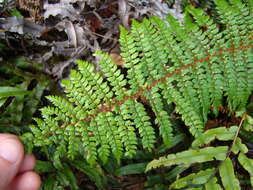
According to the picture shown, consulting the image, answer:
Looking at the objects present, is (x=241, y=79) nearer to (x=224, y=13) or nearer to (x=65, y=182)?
(x=224, y=13)

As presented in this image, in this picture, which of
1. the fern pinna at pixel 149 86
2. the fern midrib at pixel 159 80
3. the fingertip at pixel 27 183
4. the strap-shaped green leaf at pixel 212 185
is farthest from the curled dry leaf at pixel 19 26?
the strap-shaped green leaf at pixel 212 185

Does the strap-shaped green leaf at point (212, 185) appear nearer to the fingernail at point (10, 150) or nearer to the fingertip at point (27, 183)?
the fingertip at point (27, 183)

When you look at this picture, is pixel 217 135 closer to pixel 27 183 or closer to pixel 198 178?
pixel 198 178

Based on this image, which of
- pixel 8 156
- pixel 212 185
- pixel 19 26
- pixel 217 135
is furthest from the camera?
pixel 19 26

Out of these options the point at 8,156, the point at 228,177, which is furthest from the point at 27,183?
the point at 228,177

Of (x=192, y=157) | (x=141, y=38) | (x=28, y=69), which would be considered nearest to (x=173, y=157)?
(x=192, y=157)
